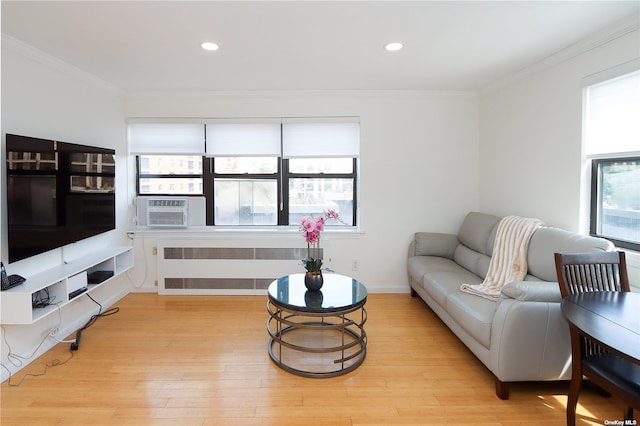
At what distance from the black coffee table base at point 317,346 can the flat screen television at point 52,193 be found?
1804 mm

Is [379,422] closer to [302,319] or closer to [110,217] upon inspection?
[302,319]

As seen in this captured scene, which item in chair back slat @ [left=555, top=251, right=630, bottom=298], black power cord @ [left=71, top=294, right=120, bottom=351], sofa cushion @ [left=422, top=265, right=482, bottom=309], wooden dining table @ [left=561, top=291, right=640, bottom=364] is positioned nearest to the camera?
wooden dining table @ [left=561, top=291, right=640, bottom=364]

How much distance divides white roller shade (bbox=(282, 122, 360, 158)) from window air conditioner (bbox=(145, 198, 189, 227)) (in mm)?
1433

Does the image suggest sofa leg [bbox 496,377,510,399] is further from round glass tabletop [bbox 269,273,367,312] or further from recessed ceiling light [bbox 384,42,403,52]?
recessed ceiling light [bbox 384,42,403,52]

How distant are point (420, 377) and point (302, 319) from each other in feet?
4.28

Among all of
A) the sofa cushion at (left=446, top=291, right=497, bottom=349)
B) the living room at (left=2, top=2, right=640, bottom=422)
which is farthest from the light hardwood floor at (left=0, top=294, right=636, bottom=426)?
the living room at (left=2, top=2, right=640, bottom=422)

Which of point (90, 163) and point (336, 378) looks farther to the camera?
point (90, 163)

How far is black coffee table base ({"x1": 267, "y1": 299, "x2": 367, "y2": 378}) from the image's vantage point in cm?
239

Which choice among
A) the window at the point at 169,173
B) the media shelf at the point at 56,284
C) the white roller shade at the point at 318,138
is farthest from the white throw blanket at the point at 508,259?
the window at the point at 169,173

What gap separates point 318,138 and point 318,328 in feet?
7.88

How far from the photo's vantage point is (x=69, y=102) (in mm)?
3090

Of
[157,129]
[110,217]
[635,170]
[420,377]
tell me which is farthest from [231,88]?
[635,170]

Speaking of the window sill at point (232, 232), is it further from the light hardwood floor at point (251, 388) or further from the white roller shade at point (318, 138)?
the light hardwood floor at point (251, 388)

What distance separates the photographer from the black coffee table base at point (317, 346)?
2.39 m
